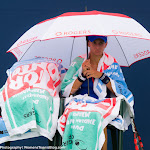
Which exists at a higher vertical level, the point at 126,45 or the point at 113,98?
the point at 126,45

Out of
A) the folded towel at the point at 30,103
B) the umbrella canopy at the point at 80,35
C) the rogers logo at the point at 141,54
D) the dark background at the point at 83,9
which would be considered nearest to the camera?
the umbrella canopy at the point at 80,35

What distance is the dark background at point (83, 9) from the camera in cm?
455

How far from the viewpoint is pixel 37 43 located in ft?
13.3

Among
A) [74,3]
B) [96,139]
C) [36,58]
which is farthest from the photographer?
[74,3]

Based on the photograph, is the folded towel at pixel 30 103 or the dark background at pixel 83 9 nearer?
the folded towel at pixel 30 103

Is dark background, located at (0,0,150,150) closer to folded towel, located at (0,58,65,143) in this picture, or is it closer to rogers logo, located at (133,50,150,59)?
rogers logo, located at (133,50,150,59)

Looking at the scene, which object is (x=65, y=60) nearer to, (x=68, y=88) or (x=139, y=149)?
(x=68, y=88)

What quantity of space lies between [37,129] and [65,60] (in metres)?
0.97

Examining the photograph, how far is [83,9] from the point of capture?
15.1 ft

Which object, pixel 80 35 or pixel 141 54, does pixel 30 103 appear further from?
pixel 141 54

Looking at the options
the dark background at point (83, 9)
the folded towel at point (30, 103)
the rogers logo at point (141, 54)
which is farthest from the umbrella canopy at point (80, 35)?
the dark background at point (83, 9)

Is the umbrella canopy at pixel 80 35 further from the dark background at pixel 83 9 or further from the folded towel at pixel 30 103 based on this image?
the dark background at pixel 83 9

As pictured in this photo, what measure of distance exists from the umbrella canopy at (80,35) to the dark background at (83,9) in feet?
1.99

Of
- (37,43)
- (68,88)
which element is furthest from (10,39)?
(68,88)
